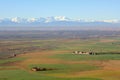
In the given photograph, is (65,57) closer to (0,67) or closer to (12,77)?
(0,67)

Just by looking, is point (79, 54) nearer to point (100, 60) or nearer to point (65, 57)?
point (65, 57)

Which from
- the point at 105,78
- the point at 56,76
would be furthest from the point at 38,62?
the point at 105,78

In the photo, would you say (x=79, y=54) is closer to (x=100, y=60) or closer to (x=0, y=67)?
(x=100, y=60)

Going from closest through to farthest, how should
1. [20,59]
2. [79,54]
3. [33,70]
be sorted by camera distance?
1. [33,70]
2. [20,59]
3. [79,54]

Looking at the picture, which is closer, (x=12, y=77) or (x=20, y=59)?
(x=12, y=77)

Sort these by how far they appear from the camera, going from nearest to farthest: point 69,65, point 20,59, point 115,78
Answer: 1. point 115,78
2. point 69,65
3. point 20,59

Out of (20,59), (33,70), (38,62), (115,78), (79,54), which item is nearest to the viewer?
(115,78)

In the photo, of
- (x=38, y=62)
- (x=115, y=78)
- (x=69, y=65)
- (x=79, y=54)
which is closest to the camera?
(x=115, y=78)

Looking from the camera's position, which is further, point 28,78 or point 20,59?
point 20,59

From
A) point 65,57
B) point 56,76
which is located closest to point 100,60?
point 65,57
